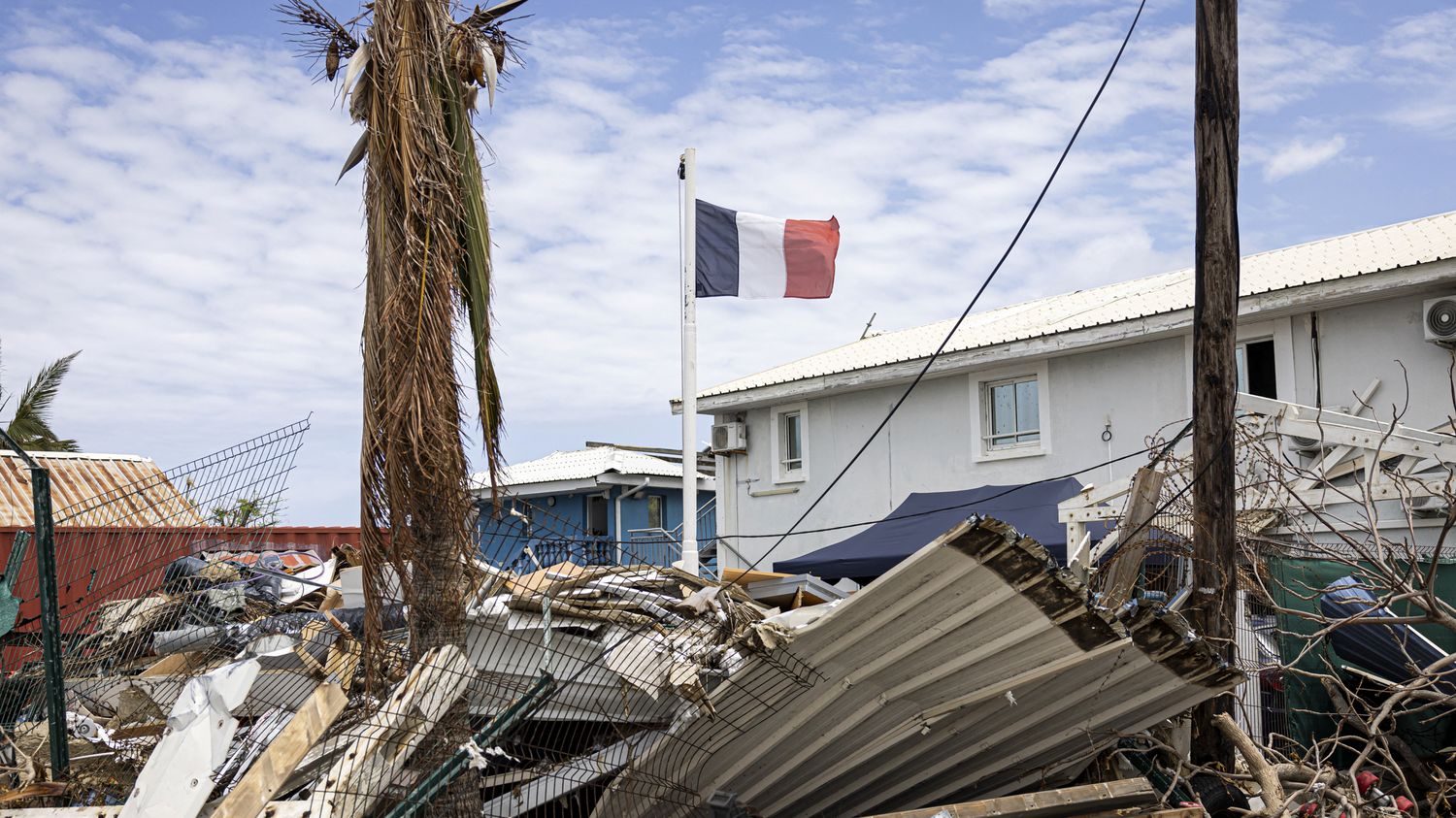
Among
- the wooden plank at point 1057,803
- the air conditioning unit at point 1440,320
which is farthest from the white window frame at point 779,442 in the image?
the wooden plank at point 1057,803

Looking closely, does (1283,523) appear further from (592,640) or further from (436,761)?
(436,761)

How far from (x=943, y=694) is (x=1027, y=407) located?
35.1 ft

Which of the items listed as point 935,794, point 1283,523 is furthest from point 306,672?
point 1283,523

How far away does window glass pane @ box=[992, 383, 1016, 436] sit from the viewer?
15.6 meters

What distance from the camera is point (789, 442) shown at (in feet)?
60.3

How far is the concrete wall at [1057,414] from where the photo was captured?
1213 centimetres

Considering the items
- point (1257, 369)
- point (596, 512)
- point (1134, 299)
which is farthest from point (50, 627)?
point (596, 512)

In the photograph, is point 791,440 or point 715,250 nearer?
point 715,250

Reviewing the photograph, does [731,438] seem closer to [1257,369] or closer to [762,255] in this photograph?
[762,255]

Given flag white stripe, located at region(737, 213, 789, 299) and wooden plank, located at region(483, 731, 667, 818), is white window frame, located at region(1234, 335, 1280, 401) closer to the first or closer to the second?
flag white stripe, located at region(737, 213, 789, 299)

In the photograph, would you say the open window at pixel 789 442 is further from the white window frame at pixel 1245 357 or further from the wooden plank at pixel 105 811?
the wooden plank at pixel 105 811

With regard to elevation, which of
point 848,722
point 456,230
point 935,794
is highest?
point 456,230

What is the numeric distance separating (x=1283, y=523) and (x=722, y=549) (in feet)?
34.1

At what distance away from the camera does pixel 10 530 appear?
16.3 metres
